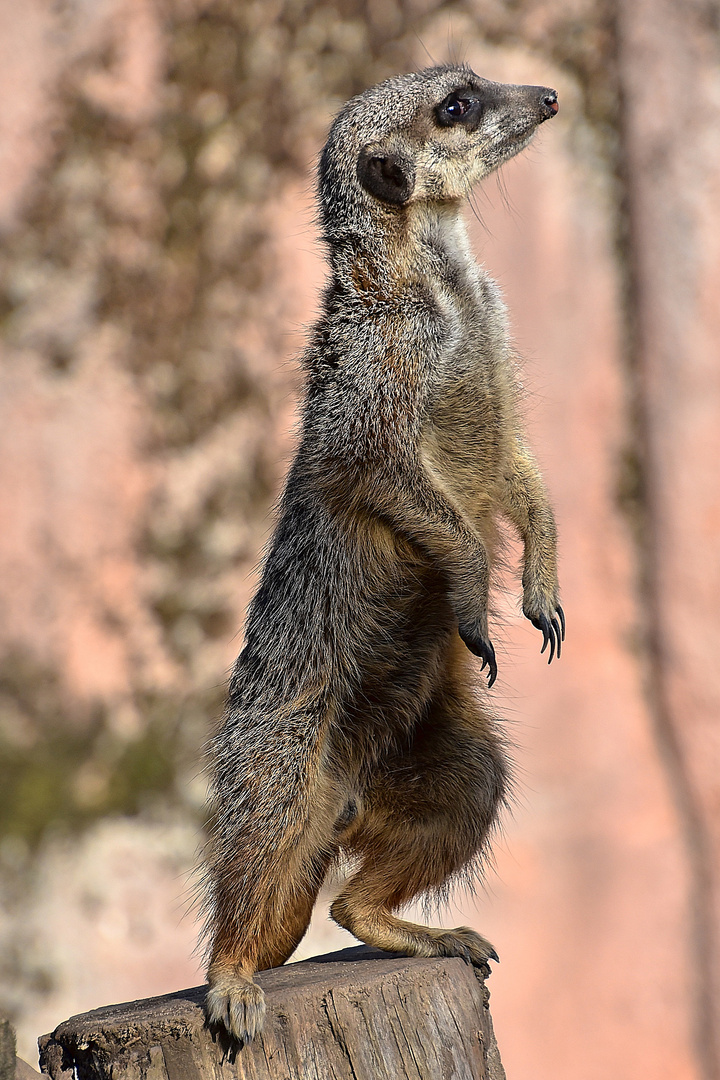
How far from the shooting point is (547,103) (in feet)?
8.75

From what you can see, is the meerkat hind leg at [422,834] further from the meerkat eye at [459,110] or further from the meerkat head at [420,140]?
the meerkat eye at [459,110]

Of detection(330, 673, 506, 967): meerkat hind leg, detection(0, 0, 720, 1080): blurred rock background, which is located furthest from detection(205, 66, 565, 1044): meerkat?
detection(0, 0, 720, 1080): blurred rock background

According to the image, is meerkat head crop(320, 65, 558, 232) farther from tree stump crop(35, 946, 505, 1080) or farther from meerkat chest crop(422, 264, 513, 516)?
tree stump crop(35, 946, 505, 1080)

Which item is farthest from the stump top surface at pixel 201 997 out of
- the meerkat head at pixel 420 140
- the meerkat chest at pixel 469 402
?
the meerkat head at pixel 420 140

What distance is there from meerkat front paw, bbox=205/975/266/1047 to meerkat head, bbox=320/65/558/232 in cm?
175

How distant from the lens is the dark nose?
2.66 meters

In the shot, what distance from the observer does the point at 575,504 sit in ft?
16.5

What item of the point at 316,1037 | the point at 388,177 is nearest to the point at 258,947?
the point at 316,1037

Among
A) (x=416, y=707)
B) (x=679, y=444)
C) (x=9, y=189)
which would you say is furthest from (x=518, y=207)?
(x=416, y=707)

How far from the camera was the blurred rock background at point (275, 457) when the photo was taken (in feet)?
15.7

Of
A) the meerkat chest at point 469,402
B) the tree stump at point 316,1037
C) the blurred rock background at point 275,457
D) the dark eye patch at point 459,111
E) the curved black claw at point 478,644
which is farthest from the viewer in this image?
the blurred rock background at point 275,457

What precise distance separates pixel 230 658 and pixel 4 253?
2323mm

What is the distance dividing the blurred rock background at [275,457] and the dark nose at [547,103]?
6.89 feet

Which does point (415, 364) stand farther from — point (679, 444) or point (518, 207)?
point (518, 207)
